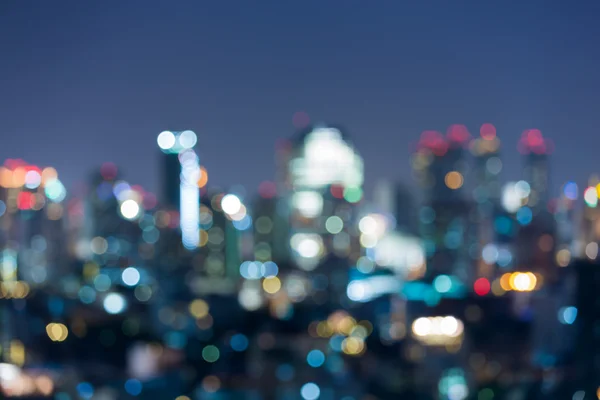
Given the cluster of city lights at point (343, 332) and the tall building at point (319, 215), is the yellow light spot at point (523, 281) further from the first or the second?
the tall building at point (319, 215)

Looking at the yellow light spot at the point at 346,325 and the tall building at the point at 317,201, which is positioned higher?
the tall building at the point at 317,201

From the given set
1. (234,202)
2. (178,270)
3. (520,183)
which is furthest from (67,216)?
(520,183)

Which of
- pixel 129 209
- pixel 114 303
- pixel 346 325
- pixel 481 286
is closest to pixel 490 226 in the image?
pixel 481 286

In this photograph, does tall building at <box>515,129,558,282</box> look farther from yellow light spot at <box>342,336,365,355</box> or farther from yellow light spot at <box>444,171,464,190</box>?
yellow light spot at <box>444,171,464,190</box>

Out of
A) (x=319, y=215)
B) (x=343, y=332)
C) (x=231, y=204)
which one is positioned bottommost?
(x=343, y=332)

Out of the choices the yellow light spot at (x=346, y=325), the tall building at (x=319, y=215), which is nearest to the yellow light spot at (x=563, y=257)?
the yellow light spot at (x=346, y=325)

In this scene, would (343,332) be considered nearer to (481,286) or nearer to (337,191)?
(481,286)
